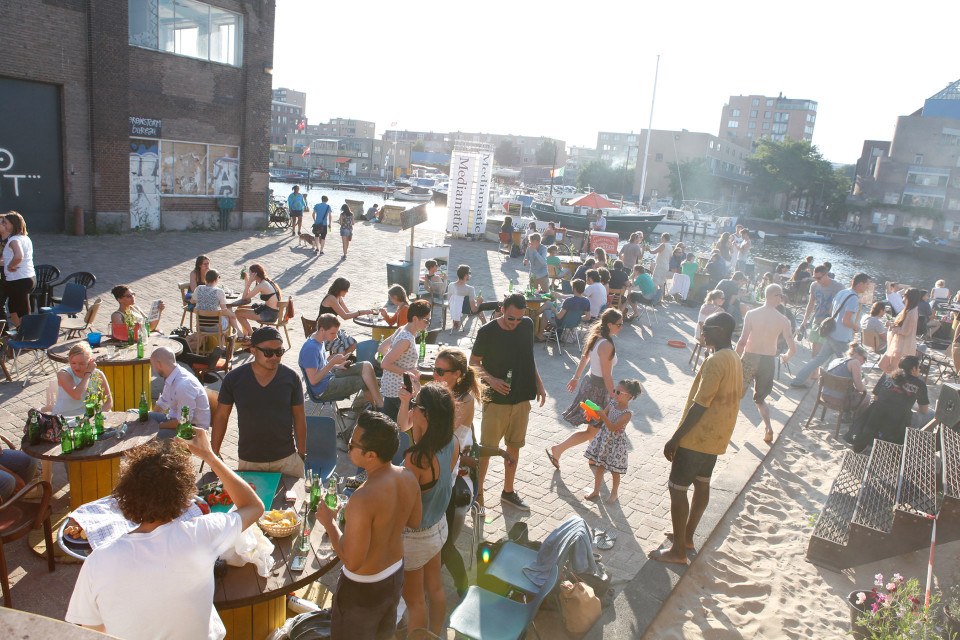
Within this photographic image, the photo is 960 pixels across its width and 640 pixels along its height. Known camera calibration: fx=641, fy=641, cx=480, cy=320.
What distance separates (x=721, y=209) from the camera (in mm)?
72688

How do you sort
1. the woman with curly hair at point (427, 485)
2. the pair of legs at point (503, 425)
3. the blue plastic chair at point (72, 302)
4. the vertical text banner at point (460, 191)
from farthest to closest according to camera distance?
the vertical text banner at point (460, 191), the blue plastic chair at point (72, 302), the pair of legs at point (503, 425), the woman with curly hair at point (427, 485)

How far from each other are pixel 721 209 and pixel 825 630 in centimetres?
7363

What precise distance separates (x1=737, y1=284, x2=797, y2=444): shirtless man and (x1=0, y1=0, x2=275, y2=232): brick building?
18.9 metres

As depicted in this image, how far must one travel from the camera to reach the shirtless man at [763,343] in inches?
329

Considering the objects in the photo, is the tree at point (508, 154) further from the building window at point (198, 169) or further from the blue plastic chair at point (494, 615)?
the blue plastic chair at point (494, 615)

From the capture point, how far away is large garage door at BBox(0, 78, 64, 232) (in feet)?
57.5

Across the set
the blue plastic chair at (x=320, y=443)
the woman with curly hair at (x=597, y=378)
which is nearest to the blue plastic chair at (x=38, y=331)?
the blue plastic chair at (x=320, y=443)

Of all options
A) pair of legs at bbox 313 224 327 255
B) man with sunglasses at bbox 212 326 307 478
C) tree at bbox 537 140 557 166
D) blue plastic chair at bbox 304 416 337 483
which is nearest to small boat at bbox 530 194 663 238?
pair of legs at bbox 313 224 327 255

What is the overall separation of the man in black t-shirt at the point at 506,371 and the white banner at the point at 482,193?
20896mm

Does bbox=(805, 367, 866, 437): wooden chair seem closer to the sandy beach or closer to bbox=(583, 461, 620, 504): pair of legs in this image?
the sandy beach

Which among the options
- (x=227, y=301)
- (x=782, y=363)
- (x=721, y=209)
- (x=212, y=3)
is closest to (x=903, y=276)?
(x=721, y=209)

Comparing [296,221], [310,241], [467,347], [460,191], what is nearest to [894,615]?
[467,347]

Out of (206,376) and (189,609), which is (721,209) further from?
(189,609)

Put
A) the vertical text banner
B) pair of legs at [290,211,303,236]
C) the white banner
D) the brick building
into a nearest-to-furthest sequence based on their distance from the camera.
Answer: the brick building, pair of legs at [290,211,303,236], the vertical text banner, the white banner
